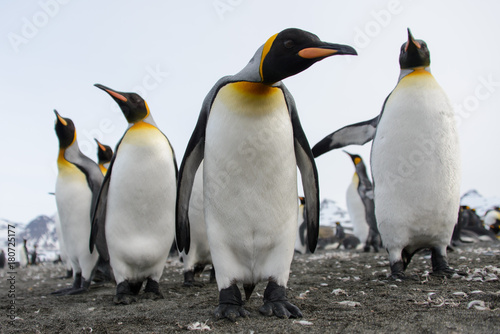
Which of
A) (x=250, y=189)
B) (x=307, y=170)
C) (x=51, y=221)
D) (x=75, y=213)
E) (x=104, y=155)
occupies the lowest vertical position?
(x=51, y=221)

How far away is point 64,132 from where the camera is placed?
516cm

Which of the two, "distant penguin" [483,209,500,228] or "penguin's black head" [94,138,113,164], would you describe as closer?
"penguin's black head" [94,138,113,164]

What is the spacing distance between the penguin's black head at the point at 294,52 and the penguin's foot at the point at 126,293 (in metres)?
2.33

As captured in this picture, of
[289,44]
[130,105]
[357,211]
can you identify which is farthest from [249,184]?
[357,211]

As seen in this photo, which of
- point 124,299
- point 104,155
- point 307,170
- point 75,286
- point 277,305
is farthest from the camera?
point 104,155

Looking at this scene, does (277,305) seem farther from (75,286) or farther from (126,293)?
(75,286)

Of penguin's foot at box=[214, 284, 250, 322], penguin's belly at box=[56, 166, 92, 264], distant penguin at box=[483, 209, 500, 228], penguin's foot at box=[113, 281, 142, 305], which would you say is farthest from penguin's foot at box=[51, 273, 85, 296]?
distant penguin at box=[483, 209, 500, 228]

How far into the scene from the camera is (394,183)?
12.7 feet

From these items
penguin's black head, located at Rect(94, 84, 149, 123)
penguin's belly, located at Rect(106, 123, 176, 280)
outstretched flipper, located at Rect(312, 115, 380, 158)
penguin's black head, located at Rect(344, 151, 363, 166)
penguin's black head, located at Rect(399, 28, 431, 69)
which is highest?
penguin's black head, located at Rect(399, 28, 431, 69)

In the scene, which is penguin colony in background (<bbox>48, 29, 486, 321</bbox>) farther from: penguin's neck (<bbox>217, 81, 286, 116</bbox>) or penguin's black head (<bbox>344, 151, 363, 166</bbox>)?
penguin's black head (<bbox>344, 151, 363, 166</bbox>)

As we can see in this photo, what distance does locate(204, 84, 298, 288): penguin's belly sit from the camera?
261 cm

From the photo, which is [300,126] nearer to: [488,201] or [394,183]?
[394,183]

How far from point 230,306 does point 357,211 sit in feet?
31.1

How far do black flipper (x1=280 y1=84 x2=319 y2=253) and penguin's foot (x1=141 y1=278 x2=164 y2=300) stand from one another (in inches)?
63.1
